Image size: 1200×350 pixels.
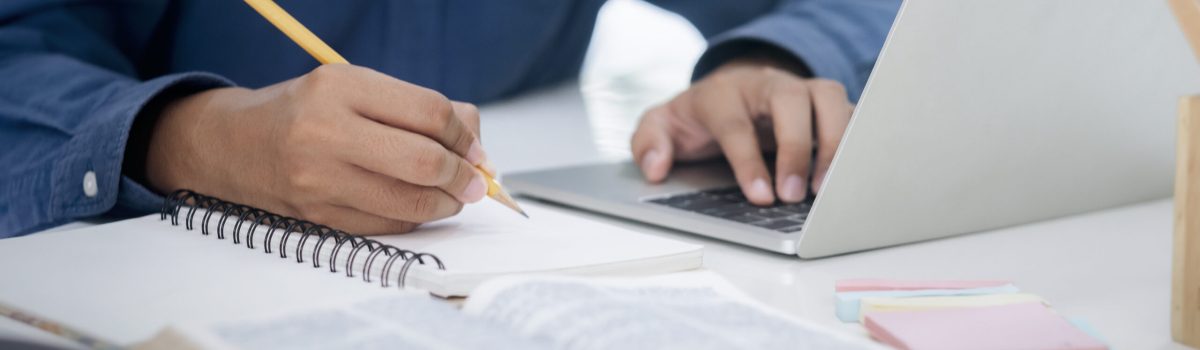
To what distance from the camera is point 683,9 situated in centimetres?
156

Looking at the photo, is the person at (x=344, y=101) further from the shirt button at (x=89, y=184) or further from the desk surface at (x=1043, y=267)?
the desk surface at (x=1043, y=267)

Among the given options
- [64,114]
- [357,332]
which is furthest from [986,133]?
[64,114]

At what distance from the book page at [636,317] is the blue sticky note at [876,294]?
0.06m

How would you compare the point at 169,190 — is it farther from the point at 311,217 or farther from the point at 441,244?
the point at 441,244

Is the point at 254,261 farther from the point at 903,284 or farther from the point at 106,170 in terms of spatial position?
the point at 903,284

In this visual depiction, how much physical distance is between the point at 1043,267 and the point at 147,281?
0.49m

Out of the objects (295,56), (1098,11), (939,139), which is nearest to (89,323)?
(939,139)

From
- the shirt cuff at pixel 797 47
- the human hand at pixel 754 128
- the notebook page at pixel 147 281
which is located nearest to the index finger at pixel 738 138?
the human hand at pixel 754 128

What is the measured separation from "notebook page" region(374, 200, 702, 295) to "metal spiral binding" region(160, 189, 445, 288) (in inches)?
0.6

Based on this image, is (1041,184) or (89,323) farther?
(1041,184)

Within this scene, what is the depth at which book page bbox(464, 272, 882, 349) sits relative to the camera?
1.47ft

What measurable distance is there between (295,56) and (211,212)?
0.54 m

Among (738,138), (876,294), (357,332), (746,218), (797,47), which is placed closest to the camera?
(357,332)

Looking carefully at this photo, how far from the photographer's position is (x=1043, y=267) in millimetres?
670
